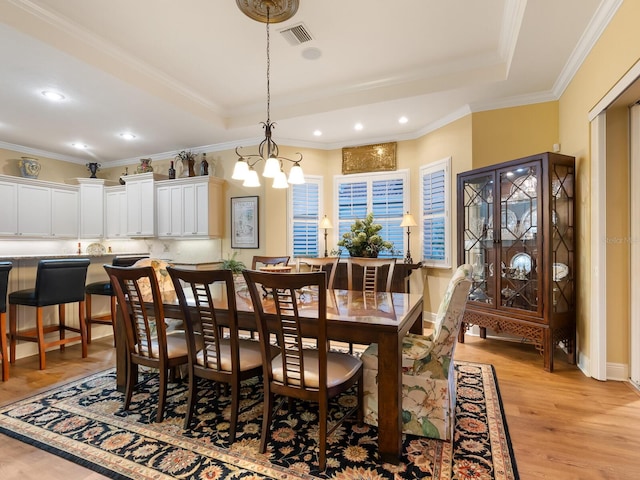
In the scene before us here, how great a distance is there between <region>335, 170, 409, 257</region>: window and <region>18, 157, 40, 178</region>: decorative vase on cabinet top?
5109 mm

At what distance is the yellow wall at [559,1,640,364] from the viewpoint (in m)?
2.27

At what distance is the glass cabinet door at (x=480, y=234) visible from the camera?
142 inches

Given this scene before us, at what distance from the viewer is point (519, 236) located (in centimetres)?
339

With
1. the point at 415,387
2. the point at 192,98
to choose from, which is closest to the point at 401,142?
the point at 192,98

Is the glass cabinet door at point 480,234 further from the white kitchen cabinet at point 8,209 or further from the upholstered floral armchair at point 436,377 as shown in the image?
the white kitchen cabinet at point 8,209

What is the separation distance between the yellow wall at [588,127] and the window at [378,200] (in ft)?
6.99

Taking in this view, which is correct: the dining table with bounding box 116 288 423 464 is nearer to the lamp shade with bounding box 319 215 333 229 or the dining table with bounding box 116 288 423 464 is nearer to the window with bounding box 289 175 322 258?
the lamp shade with bounding box 319 215 333 229

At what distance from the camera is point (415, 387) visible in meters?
1.98

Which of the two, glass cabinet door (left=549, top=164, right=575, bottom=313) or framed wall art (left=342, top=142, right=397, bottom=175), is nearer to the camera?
glass cabinet door (left=549, top=164, right=575, bottom=313)

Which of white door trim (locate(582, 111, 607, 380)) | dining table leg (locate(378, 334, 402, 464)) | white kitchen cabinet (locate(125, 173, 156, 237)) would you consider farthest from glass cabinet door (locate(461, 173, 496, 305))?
white kitchen cabinet (locate(125, 173, 156, 237))

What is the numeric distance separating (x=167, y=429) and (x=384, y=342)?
1490mm

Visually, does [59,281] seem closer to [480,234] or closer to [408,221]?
[408,221]

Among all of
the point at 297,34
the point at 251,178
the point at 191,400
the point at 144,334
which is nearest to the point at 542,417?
the point at 191,400

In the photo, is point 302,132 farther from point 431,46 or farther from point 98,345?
point 98,345
